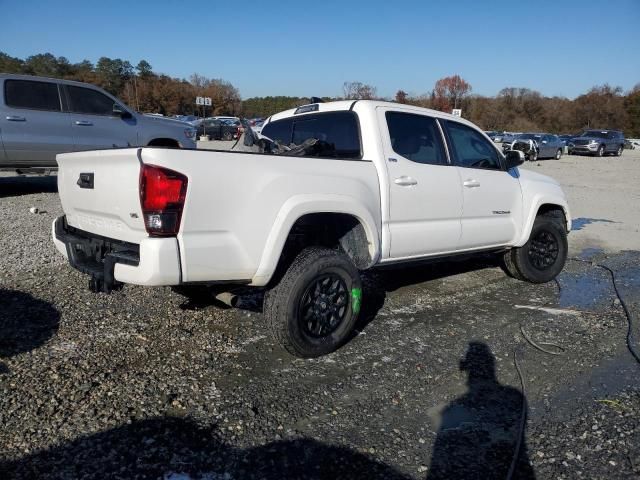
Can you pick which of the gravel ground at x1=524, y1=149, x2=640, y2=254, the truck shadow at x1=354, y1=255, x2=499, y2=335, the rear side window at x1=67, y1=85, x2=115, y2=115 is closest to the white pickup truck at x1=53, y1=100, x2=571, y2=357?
the truck shadow at x1=354, y1=255, x2=499, y2=335

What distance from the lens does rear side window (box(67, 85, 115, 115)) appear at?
8.55 meters

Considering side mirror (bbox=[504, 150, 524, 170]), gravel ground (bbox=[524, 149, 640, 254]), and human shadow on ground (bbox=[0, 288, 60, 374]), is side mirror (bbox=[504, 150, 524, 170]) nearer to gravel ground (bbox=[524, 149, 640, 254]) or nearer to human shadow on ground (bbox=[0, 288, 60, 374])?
gravel ground (bbox=[524, 149, 640, 254])

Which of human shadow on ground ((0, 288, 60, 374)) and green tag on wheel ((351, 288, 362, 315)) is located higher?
green tag on wheel ((351, 288, 362, 315))

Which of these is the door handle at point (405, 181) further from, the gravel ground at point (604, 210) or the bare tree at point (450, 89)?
the bare tree at point (450, 89)

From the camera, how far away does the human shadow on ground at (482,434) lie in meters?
2.38

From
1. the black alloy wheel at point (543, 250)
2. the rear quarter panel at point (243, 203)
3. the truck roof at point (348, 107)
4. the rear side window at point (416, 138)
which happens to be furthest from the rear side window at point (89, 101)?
the black alloy wheel at point (543, 250)

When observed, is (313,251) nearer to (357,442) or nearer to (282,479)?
(357,442)

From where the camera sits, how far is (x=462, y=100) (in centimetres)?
9175

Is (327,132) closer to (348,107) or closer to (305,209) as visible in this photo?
(348,107)

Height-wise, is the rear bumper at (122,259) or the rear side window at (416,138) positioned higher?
the rear side window at (416,138)

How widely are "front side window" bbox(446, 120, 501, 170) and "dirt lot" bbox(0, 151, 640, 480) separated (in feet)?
4.58

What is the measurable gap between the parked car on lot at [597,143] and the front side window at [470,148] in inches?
1274

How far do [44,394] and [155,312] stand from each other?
4.56 ft

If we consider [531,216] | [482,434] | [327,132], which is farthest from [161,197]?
[531,216]
